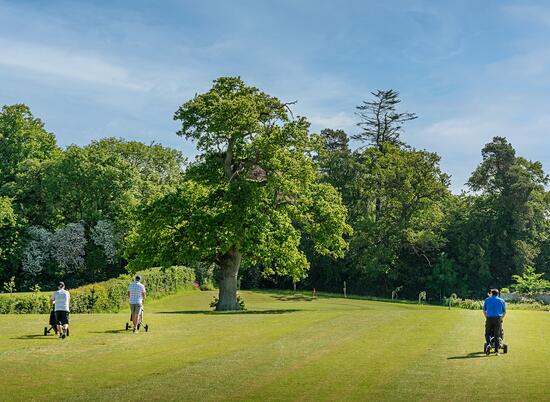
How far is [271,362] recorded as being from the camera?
18797 millimetres

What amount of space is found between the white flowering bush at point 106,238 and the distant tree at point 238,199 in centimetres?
2901

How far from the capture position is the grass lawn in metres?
14.8

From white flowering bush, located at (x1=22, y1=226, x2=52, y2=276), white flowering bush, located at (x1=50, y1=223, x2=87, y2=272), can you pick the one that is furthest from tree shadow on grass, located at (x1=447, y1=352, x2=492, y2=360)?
white flowering bush, located at (x1=22, y1=226, x2=52, y2=276)

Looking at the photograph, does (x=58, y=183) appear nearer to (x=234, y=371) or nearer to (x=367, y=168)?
(x=367, y=168)

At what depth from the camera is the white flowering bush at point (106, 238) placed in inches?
2788

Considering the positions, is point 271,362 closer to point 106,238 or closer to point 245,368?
point 245,368

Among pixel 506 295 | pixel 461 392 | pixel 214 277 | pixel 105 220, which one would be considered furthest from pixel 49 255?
pixel 461 392

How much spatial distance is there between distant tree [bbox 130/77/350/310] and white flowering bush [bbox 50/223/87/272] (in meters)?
30.3

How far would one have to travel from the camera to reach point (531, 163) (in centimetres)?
7800

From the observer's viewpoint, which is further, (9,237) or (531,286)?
(9,237)

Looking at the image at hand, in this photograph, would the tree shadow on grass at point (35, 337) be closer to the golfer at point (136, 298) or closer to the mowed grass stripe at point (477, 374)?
the golfer at point (136, 298)

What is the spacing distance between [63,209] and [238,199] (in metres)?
41.6

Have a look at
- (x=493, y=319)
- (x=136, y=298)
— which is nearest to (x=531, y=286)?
(x=493, y=319)

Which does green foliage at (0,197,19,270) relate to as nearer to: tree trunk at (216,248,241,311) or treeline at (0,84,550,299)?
treeline at (0,84,550,299)
